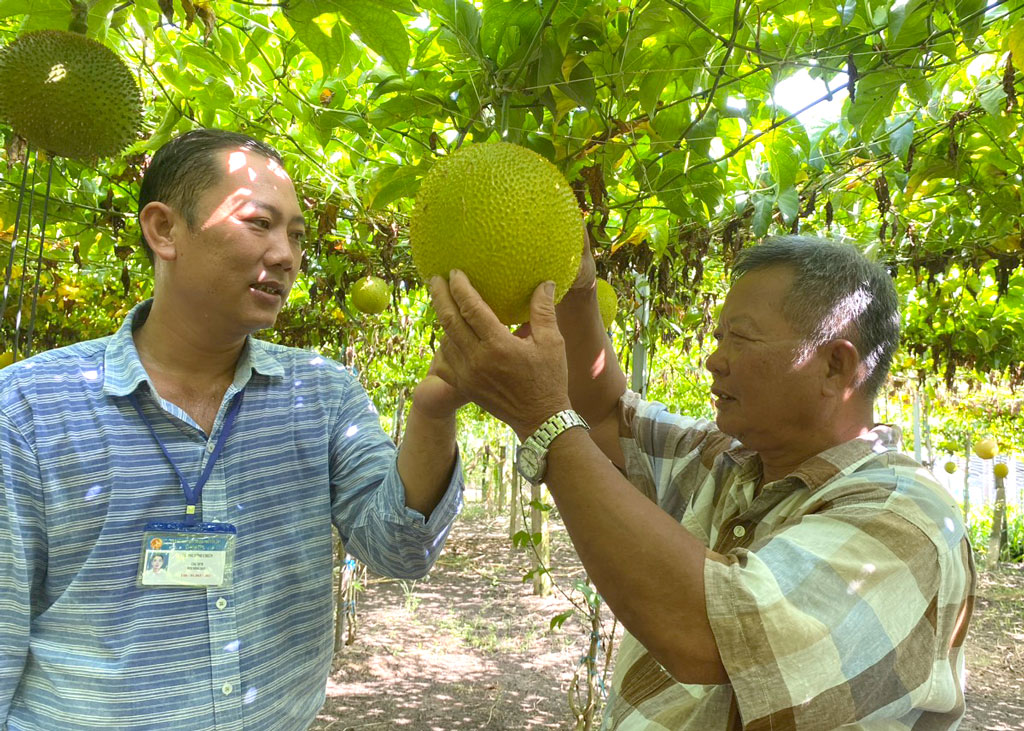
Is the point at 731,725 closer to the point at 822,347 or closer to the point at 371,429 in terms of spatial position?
the point at 822,347

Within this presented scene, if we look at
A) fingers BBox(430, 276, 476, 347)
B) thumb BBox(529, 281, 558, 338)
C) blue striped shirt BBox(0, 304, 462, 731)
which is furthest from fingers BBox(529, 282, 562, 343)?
blue striped shirt BBox(0, 304, 462, 731)

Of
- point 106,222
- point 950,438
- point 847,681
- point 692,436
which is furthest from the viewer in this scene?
point 950,438

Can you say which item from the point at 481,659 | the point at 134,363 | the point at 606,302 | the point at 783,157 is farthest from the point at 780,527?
the point at 481,659

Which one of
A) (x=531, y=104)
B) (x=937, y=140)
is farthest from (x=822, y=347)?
(x=937, y=140)

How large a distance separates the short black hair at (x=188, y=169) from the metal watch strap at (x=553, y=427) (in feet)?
2.94

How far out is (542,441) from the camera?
1285 millimetres

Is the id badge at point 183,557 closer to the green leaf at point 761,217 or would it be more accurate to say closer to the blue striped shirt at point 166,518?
the blue striped shirt at point 166,518

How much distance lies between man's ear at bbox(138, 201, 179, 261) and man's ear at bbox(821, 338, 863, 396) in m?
1.43

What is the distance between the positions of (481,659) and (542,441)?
658 cm

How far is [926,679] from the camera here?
1.33 m

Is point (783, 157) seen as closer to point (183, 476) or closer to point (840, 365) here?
point (840, 365)

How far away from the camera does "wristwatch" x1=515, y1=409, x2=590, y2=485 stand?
128 centimetres

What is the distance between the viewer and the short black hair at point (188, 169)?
1647 millimetres

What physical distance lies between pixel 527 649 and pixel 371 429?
6.31 m
